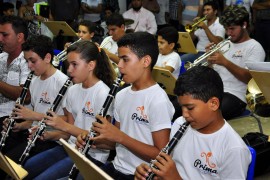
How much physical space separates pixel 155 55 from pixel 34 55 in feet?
3.62

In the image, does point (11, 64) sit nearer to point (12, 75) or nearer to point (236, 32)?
point (12, 75)

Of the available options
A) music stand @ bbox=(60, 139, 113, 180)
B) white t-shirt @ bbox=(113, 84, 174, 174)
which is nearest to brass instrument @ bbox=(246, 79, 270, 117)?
white t-shirt @ bbox=(113, 84, 174, 174)

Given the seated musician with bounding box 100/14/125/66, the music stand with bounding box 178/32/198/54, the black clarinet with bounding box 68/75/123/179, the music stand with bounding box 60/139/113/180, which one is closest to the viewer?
the music stand with bounding box 60/139/113/180

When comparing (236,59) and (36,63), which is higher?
(36,63)

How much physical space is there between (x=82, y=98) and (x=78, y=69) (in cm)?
20

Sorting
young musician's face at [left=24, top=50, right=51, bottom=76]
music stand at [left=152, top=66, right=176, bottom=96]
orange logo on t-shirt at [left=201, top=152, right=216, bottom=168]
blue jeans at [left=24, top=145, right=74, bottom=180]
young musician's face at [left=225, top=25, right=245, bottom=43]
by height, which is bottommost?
blue jeans at [left=24, top=145, right=74, bottom=180]

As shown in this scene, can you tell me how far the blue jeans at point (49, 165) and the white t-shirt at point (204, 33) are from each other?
12.0ft

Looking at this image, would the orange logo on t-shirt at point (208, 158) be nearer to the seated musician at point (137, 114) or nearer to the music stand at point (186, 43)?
the seated musician at point (137, 114)

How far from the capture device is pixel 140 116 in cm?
238

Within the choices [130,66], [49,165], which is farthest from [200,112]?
[49,165]

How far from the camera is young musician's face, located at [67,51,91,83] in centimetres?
276

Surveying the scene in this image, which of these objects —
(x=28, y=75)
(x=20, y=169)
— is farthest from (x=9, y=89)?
(x=20, y=169)

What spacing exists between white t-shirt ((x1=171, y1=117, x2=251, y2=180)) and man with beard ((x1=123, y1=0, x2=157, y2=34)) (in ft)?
17.3

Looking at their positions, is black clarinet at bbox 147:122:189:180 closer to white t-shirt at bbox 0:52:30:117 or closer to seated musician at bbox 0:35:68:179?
seated musician at bbox 0:35:68:179
